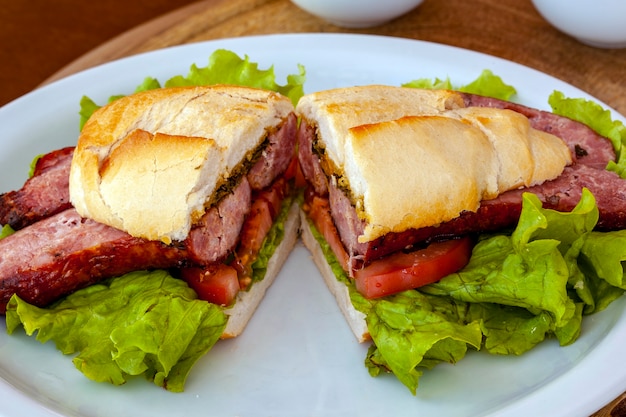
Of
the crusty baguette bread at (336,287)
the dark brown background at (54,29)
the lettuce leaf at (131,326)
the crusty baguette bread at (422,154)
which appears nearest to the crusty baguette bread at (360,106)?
the crusty baguette bread at (422,154)

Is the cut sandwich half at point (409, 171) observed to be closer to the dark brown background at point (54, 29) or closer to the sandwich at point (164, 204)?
the sandwich at point (164, 204)

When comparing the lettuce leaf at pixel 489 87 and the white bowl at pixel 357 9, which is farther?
the white bowl at pixel 357 9

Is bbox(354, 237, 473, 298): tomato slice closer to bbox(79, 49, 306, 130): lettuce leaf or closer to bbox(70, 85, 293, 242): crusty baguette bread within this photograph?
bbox(70, 85, 293, 242): crusty baguette bread

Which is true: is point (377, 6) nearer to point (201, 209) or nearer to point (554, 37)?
point (554, 37)

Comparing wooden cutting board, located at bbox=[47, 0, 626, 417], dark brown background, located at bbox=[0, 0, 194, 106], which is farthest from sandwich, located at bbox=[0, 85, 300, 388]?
dark brown background, located at bbox=[0, 0, 194, 106]

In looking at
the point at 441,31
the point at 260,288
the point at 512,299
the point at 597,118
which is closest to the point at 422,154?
the point at 512,299

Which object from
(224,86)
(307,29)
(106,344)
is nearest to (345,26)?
(307,29)

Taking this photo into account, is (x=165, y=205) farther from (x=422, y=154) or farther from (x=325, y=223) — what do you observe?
(x=422, y=154)
